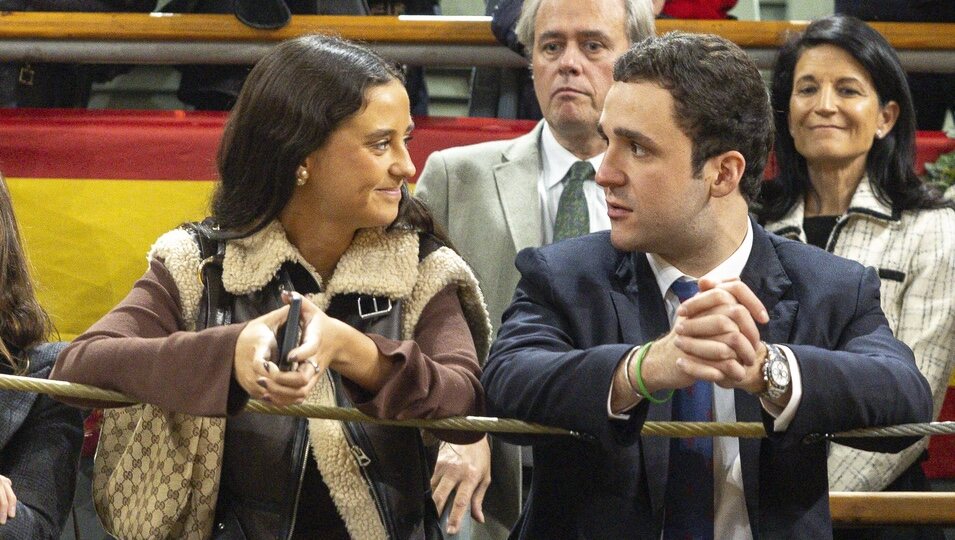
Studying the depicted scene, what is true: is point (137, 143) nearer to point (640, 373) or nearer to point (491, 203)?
point (491, 203)

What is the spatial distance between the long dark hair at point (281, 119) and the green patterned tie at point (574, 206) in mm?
853

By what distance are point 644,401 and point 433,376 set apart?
1.00 feet

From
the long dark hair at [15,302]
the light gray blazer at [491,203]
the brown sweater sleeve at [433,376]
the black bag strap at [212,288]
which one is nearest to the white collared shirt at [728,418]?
the brown sweater sleeve at [433,376]

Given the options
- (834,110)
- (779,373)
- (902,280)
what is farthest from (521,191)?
(779,373)

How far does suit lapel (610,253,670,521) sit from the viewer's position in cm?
190

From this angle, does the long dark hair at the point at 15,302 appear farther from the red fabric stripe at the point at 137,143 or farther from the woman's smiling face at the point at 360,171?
the red fabric stripe at the point at 137,143

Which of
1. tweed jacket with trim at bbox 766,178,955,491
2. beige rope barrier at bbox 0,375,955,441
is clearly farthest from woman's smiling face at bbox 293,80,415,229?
tweed jacket with trim at bbox 766,178,955,491

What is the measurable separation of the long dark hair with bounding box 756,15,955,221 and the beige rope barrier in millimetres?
1231

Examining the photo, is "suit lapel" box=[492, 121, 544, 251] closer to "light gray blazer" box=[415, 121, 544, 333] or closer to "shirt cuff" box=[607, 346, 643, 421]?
"light gray blazer" box=[415, 121, 544, 333]

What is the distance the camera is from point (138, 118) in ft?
11.6

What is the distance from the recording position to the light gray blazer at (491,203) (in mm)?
2869

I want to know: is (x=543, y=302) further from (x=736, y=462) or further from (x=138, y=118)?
(x=138, y=118)

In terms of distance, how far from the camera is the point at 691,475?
1918 mm

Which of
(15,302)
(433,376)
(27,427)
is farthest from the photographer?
(15,302)
